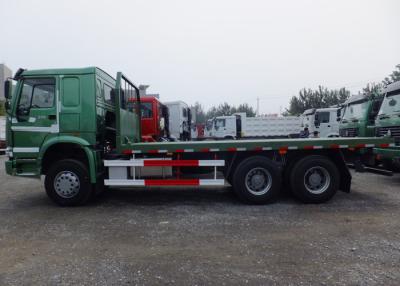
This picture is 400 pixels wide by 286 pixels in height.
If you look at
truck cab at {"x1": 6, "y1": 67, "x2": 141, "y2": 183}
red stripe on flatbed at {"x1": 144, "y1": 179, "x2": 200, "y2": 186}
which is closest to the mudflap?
red stripe on flatbed at {"x1": 144, "y1": 179, "x2": 200, "y2": 186}

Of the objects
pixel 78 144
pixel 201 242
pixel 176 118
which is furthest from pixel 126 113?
pixel 176 118

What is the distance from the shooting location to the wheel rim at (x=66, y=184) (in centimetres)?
569

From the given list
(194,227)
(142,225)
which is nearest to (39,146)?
(142,225)

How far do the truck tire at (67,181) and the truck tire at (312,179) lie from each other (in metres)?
4.25

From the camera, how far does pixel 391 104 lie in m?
8.33

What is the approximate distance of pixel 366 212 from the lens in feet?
17.2

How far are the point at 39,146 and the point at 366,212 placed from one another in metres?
6.47

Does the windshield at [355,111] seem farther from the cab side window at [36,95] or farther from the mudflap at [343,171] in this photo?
the cab side window at [36,95]

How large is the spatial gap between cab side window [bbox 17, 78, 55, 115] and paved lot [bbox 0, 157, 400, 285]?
6.90 feet

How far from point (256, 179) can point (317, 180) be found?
129 cm

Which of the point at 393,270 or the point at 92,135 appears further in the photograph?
the point at 92,135

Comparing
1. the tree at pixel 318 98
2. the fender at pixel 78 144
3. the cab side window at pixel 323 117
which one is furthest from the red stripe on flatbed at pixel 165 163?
the tree at pixel 318 98

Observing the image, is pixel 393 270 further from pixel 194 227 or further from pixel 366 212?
pixel 194 227

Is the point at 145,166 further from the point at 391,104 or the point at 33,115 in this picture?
the point at 391,104
